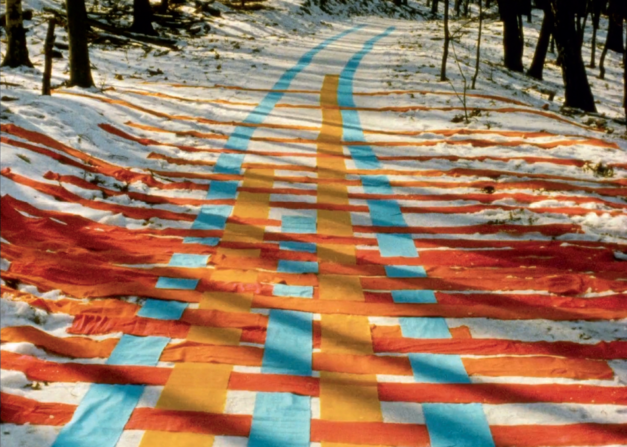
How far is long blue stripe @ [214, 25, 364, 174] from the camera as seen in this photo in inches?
254

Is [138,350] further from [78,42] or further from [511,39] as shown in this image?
[511,39]

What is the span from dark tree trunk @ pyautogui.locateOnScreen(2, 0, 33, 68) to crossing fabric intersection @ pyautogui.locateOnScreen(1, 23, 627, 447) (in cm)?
411

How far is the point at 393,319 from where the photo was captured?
3705 millimetres

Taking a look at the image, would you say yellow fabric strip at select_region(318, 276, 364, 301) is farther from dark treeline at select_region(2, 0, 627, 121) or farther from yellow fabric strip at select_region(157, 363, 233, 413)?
dark treeline at select_region(2, 0, 627, 121)

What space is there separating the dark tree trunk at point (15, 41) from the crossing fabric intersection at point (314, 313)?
13.5ft

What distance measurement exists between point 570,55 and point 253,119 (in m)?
6.34

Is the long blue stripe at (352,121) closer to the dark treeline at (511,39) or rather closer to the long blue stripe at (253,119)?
the long blue stripe at (253,119)

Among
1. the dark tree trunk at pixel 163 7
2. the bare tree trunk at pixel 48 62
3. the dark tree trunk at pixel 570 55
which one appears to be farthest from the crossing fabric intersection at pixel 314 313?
the dark tree trunk at pixel 163 7

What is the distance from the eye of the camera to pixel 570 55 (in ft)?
34.6

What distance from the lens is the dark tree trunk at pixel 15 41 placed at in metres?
8.90

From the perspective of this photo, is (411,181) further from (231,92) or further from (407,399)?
(231,92)

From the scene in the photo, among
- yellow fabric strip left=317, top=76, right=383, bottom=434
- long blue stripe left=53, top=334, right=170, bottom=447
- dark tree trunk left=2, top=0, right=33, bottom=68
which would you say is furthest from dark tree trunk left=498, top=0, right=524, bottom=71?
long blue stripe left=53, top=334, right=170, bottom=447

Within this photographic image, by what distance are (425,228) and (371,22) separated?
22.6 m

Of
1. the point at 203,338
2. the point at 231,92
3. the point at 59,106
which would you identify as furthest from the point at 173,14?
the point at 203,338
